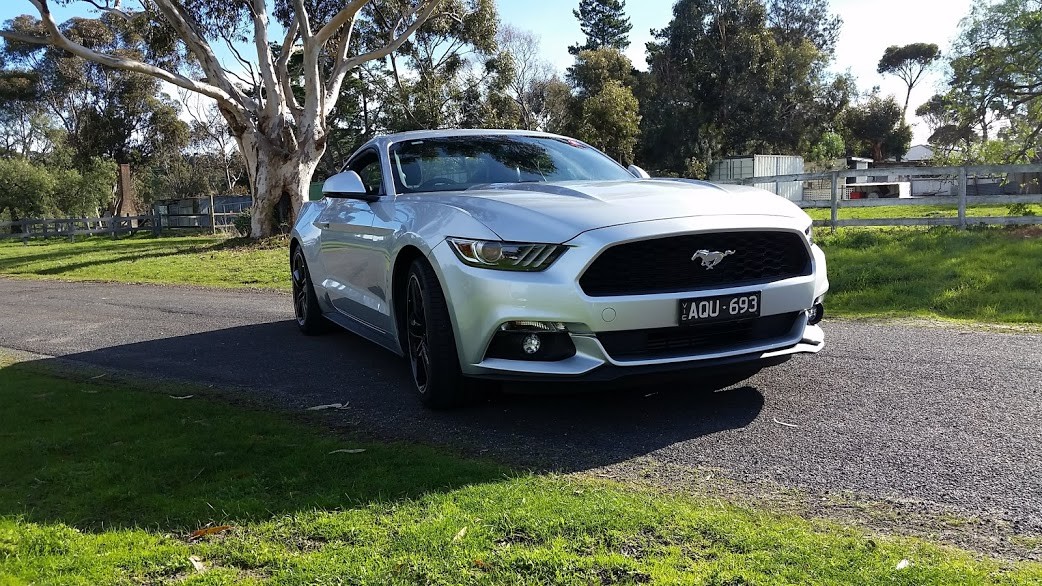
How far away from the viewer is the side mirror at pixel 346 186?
4.89 m

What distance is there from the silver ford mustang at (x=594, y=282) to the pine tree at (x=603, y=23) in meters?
60.7

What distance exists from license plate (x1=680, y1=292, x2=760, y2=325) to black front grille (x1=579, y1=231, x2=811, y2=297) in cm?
7

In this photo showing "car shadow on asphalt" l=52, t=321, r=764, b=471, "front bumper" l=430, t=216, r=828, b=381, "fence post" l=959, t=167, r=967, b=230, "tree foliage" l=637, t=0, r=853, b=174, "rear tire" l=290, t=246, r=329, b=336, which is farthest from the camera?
"tree foliage" l=637, t=0, r=853, b=174

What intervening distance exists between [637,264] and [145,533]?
2.23 metres

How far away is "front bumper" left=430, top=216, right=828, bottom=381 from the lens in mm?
3432

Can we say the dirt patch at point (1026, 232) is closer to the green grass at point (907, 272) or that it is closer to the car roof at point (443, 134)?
the green grass at point (907, 272)

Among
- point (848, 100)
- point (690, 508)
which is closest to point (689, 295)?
point (690, 508)

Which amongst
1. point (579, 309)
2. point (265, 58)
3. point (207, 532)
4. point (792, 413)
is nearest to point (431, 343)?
point (579, 309)

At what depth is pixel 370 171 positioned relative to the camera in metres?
5.54

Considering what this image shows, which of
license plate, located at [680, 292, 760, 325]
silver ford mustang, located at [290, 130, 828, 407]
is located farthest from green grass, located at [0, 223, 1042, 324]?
license plate, located at [680, 292, 760, 325]

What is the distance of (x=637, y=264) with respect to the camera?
3520mm

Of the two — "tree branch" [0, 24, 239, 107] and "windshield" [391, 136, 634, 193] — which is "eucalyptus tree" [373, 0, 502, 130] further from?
"windshield" [391, 136, 634, 193]

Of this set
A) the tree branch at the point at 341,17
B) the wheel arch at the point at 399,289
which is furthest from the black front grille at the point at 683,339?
the tree branch at the point at 341,17

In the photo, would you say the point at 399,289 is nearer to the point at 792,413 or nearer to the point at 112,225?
the point at 792,413
